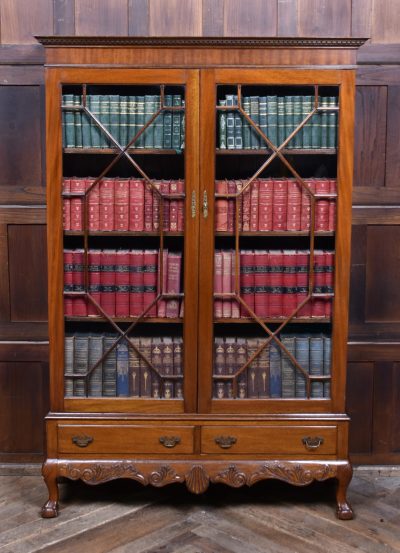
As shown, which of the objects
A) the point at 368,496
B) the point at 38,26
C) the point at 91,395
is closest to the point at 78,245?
the point at 91,395

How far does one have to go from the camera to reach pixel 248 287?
257 centimetres

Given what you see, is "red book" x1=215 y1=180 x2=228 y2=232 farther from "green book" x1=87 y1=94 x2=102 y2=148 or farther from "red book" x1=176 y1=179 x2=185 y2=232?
"green book" x1=87 y1=94 x2=102 y2=148

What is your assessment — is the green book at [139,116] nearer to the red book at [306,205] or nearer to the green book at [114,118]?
the green book at [114,118]

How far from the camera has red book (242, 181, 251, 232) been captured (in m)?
2.53

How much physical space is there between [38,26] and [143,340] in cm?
146

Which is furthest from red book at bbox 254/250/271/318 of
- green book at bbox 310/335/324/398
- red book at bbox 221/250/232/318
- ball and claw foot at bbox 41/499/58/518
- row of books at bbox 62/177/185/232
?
ball and claw foot at bbox 41/499/58/518

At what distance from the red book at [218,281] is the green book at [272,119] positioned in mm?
480

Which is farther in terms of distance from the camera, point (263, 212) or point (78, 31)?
point (78, 31)

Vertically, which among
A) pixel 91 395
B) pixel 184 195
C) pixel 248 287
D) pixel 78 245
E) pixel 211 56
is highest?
pixel 211 56

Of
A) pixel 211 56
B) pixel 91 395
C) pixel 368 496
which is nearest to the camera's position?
pixel 211 56

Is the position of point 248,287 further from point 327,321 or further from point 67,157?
point 67,157

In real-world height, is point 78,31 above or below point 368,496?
above

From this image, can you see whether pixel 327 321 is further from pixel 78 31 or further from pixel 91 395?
pixel 78 31

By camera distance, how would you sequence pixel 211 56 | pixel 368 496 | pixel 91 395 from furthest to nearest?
1. pixel 368 496
2. pixel 91 395
3. pixel 211 56
